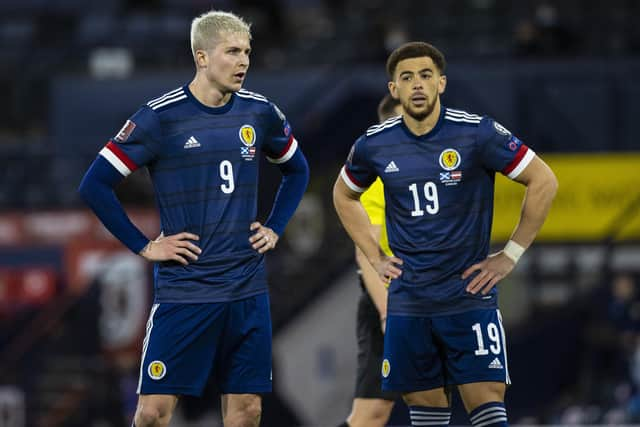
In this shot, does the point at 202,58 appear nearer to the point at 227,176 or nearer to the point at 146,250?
the point at 227,176

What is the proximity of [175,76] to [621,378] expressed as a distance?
301 inches

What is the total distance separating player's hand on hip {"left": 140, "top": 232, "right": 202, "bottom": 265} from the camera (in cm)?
682

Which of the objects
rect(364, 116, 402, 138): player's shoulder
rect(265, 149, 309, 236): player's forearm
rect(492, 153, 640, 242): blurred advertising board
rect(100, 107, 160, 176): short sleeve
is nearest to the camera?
rect(100, 107, 160, 176): short sleeve

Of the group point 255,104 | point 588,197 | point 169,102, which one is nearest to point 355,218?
point 255,104

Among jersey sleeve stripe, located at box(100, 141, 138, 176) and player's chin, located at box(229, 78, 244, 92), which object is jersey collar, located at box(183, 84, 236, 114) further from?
jersey sleeve stripe, located at box(100, 141, 138, 176)

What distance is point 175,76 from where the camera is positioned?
18.5 meters

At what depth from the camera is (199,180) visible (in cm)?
683

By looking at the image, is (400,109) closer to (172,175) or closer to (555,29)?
(172,175)

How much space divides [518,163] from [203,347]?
1.74 m

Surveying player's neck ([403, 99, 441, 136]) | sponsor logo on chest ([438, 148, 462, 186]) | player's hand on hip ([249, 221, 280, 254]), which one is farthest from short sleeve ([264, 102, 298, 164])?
sponsor logo on chest ([438, 148, 462, 186])

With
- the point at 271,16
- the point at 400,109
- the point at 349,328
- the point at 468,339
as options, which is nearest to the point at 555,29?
the point at 349,328

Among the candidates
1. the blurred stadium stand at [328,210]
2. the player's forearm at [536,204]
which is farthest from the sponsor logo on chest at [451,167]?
the blurred stadium stand at [328,210]

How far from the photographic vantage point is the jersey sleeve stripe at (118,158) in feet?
22.4

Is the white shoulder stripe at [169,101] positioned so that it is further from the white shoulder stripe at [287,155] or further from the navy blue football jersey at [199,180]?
the white shoulder stripe at [287,155]
